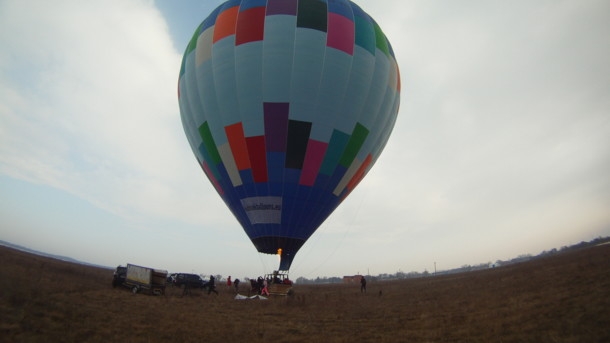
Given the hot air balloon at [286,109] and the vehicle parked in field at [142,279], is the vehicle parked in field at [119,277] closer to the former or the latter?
the vehicle parked in field at [142,279]

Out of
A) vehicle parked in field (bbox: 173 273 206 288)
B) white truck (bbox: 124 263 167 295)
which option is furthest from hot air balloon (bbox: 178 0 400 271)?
vehicle parked in field (bbox: 173 273 206 288)

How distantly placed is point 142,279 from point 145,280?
284 mm

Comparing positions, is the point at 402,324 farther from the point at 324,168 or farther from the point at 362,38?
the point at 362,38

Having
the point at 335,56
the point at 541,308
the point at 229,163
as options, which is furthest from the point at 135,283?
the point at 541,308

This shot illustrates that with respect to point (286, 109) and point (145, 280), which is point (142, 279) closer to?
point (145, 280)

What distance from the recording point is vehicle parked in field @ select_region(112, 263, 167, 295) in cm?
1646

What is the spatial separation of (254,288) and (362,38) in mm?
13800

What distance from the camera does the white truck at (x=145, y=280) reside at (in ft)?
53.9

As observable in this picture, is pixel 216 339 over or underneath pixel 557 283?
over

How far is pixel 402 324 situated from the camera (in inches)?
386

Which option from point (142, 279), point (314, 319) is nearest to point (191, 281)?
point (142, 279)

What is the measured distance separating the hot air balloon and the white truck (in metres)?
5.13

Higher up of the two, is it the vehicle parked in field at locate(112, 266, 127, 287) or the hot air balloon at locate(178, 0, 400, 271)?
the hot air balloon at locate(178, 0, 400, 271)

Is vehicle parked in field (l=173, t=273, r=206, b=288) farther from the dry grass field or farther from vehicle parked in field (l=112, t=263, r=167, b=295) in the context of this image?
the dry grass field
